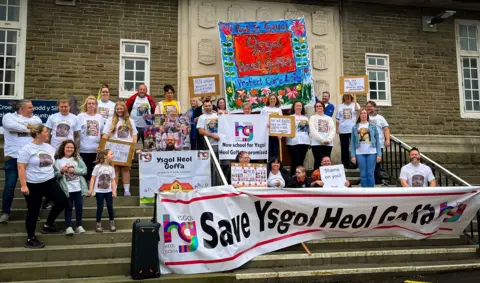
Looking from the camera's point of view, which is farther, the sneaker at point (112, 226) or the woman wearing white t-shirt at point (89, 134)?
the woman wearing white t-shirt at point (89, 134)

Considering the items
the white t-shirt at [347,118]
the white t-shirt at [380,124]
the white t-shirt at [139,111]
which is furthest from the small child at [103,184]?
the white t-shirt at [380,124]

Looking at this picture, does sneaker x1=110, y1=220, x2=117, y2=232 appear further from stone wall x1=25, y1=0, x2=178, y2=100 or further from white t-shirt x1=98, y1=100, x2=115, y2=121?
stone wall x1=25, y1=0, x2=178, y2=100

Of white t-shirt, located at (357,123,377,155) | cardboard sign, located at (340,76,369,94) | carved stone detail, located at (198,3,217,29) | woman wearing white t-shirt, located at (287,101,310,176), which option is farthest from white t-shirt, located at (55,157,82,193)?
cardboard sign, located at (340,76,369,94)

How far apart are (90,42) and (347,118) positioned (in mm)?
6391

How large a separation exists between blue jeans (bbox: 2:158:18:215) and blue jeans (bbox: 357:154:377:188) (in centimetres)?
581

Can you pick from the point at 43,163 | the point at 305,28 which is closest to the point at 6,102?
the point at 43,163

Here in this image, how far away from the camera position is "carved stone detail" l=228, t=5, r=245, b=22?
10883 mm

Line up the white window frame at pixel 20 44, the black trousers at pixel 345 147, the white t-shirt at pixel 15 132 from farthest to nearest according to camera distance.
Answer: the white window frame at pixel 20 44 < the black trousers at pixel 345 147 < the white t-shirt at pixel 15 132

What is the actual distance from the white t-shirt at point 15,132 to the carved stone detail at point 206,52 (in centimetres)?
507

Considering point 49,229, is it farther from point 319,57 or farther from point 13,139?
point 319,57

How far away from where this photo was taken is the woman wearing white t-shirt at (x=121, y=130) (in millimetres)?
A: 7121

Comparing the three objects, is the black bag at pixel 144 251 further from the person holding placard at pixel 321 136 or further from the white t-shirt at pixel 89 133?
the person holding placard at pixel 321 136

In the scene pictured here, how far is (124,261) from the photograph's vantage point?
548 centimetres

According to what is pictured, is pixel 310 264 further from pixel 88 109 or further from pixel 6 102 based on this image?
pixel 6 102
